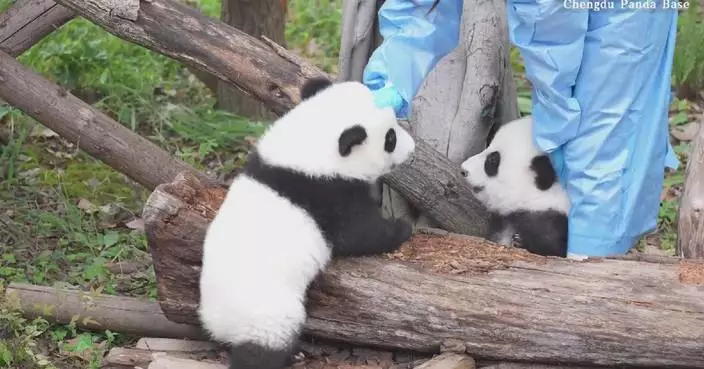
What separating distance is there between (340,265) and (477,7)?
4.74 feet

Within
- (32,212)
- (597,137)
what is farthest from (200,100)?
(597,137)

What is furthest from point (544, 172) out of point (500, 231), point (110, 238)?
point (110, 238)

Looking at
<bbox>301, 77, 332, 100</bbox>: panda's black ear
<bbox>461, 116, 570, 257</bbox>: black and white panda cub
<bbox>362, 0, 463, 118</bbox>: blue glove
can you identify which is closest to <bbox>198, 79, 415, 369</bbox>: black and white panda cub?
<bbox>301, 77, 332, 100</bbox>: panda's black ear

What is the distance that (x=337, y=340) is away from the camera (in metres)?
4.08

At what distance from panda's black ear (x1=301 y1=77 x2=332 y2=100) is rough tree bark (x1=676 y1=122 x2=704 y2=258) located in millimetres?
1536

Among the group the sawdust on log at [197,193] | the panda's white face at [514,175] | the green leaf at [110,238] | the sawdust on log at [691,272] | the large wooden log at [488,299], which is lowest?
the green leaf at [110,238]

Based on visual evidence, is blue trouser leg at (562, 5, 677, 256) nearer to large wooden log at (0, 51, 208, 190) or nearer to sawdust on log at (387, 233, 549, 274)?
sawdust on log at (387, 233, 549, 274)

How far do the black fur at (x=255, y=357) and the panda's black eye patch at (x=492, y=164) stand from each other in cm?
136

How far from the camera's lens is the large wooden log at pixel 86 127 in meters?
5.05

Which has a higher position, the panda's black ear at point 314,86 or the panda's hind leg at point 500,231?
the panda's black ear at point 314,86

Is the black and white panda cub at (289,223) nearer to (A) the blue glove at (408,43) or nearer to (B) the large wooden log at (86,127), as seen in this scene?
(A) the blue glove at (408,43)

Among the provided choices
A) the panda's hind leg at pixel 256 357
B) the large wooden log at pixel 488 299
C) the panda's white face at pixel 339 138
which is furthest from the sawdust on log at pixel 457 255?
the panda's hind leg at pixel 256 357

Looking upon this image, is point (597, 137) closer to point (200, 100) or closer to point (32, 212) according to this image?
point (32, 212)

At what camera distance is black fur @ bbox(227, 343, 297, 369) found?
3734mm
